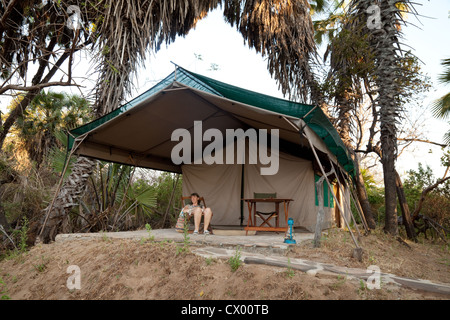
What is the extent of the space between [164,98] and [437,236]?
25.9ft

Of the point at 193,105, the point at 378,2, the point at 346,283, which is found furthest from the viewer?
the point at 378,2

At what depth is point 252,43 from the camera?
877cm

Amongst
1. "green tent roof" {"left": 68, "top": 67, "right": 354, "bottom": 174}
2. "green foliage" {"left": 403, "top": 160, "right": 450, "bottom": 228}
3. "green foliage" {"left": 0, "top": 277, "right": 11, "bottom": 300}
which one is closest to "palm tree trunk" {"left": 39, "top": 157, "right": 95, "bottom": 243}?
"green tent roof" {"left": 68, "top": 67, "right": 354, "bottom": 174}

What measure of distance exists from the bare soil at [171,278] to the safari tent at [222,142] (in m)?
1.88

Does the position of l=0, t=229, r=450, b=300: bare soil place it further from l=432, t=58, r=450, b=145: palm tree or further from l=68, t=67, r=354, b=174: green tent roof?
l=432, t=58, r=450, b=145: palm tree

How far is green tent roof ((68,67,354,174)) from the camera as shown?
382 cm

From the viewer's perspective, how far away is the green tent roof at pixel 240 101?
382 centimetres

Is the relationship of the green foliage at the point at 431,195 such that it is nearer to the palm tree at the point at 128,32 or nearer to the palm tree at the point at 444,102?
the palm tree at the point at 444,102
